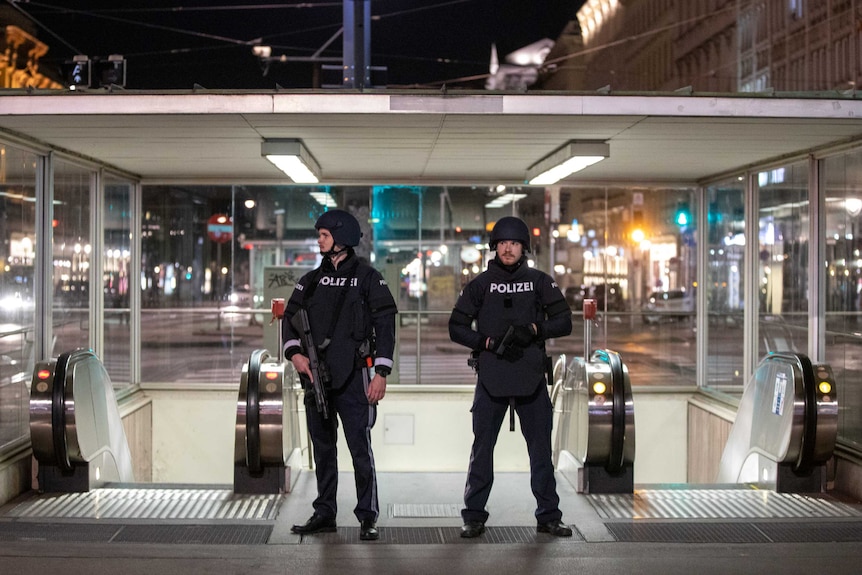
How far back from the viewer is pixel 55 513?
21.1 ft

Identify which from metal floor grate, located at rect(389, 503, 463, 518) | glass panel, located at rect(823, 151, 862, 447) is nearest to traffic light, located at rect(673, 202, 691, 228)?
glass panel, located at rect(823, 151, 862, 447)

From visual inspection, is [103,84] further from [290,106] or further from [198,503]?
[198,503]

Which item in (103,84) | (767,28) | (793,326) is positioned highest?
(767,28)

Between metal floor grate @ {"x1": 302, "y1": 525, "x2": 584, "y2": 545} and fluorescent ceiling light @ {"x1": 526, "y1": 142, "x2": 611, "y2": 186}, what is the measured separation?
3.28 metres

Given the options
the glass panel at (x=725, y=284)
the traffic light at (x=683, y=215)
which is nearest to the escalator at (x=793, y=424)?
the glass panel at (x=725, y=284)

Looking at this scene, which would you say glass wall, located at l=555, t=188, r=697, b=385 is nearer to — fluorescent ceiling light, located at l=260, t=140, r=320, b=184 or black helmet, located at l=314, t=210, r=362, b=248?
fluorescent ceiling light, located at l=260, t=140, r=320, b=184

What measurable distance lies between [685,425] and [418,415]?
3.38 meters

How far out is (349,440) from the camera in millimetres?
5898

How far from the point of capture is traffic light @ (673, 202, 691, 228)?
39.0ft

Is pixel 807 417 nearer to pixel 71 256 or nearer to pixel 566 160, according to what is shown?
pixel 566 160

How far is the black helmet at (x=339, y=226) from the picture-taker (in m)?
5.84

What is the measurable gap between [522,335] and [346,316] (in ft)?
3.71

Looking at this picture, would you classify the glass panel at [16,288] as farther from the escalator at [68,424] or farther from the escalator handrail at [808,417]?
the escalator handrail at [808,417]

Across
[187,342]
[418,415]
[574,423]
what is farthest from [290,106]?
[187,342]
